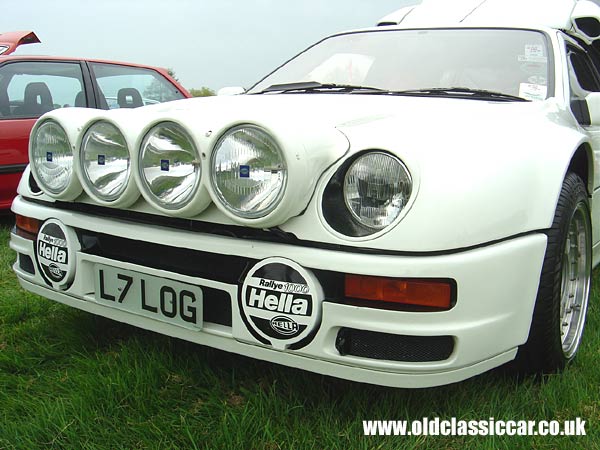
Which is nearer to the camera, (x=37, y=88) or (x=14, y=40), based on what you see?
(x=37, y=88)

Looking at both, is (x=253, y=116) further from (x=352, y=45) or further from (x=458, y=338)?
(x=352, y=45)

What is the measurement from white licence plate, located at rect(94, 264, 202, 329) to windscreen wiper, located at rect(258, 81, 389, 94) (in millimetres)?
1156

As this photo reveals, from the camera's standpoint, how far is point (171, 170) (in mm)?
1616

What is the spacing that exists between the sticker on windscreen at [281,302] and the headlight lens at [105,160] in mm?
539

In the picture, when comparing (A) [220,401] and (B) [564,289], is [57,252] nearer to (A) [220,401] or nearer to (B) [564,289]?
(A) [220,401]

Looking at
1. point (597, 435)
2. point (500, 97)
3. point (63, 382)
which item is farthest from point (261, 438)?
point (500, 97)

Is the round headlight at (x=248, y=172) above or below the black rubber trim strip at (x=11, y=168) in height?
above

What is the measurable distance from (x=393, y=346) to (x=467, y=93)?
3.71 feet

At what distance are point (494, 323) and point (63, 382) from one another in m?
1.34

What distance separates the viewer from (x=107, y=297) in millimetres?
1808

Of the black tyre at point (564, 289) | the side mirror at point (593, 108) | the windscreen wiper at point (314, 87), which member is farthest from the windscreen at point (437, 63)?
the black tyre at point (564, 289)

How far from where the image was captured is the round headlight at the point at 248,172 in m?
1.46

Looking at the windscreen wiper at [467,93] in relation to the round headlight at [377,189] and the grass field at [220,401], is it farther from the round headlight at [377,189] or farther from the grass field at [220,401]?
the grass field at [220,401]

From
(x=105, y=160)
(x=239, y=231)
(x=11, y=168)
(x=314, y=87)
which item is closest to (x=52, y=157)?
(x=105, y=160)
